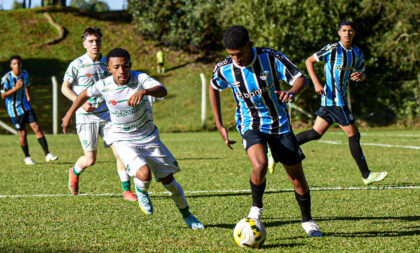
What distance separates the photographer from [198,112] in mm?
26344

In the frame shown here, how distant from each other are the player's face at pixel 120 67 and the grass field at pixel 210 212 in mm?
1382

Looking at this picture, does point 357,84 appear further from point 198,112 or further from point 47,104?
point 47,104

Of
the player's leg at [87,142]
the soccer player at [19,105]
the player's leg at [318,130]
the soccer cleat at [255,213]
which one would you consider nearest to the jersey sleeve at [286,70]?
the soccer cleat at [255,213]

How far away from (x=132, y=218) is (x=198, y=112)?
20.6 m

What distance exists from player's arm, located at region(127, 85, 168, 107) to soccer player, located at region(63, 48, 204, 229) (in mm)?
19

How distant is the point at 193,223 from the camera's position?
17.4 ft

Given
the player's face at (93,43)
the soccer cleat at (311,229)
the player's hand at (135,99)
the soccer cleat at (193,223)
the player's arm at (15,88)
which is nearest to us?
the soccer cleat at (311,229)

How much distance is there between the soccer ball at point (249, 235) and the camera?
4492 mm

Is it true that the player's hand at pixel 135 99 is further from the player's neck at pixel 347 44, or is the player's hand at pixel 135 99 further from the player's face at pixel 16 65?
the player's face at pixel 16 65

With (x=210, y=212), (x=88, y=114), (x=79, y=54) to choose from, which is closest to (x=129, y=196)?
(x=88, y=114)

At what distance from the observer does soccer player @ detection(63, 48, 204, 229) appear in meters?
5.31

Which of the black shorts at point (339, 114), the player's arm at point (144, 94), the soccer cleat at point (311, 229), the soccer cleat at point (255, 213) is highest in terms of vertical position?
the player's arm at point (144, 94)

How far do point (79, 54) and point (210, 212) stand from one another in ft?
113

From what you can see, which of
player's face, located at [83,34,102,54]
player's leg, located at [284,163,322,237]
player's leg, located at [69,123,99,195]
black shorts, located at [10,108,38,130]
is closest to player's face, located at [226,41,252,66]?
player's leg, located at [284,163,322,237]
